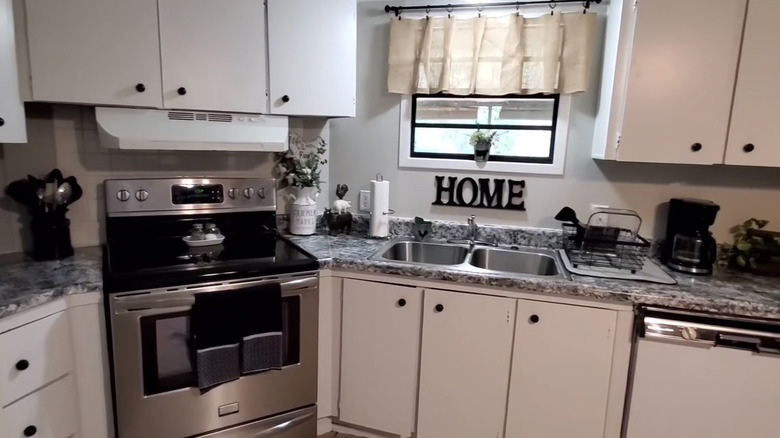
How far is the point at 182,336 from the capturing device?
1.69 meters

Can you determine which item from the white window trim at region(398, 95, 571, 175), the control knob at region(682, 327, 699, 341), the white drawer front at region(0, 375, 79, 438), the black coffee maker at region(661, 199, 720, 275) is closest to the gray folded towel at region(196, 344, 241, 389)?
the white drawer front at region(0, 375, 79, 438)

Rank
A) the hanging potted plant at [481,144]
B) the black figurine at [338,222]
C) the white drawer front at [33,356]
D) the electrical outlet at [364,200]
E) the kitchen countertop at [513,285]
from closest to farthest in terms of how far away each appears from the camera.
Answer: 1. the white drawer front at [33,356]
2. the kitchen countertop at [513,285]
3. the hanging potted plant at [481,144]
4. the black figurine at [338,222]
5. the electrical outlet at [364,200]

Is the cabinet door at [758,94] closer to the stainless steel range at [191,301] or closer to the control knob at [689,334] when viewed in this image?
the control knob at [689,334]

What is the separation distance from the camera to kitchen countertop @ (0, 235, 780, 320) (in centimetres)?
152

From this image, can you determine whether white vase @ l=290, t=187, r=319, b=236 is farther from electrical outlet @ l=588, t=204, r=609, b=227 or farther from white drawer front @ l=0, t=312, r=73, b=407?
electrical outlet @ l=588, t=204, r=609, b=227

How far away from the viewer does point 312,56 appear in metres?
2.11

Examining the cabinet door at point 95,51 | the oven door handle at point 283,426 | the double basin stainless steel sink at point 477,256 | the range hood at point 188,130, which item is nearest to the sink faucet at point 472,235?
the double basin stainless steel sink at point 477,256

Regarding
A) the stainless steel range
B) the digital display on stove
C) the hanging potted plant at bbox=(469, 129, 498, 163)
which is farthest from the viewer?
the hanging potted plant at bbox=(469, 129, 498, 163)

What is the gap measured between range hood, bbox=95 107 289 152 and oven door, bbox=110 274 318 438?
2.00 ft

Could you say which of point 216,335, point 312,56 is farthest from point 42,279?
point 312,56

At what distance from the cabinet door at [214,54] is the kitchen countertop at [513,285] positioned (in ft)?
2.54

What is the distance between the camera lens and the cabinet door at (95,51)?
5.36ft

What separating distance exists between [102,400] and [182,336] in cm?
36

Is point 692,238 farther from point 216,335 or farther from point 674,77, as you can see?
point 216,335
